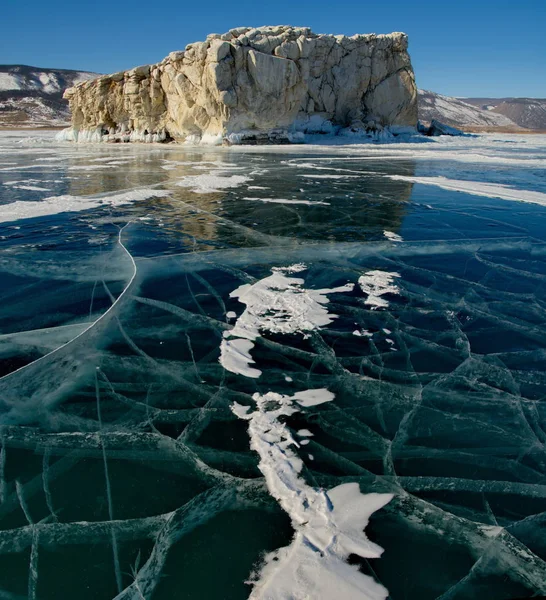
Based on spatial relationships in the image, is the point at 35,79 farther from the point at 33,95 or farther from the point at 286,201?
the point at 286,201

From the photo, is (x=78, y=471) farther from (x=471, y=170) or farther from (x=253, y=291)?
(x=471, y=170)

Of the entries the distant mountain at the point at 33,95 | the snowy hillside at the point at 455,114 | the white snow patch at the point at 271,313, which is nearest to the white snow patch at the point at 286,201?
the white snow patch at the point at 271,313

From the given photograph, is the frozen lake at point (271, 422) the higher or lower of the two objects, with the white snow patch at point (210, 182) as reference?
lower

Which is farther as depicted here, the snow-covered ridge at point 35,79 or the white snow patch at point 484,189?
the snow-covered ridge at point 35,79

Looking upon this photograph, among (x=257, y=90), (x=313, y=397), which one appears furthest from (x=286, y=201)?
(x=257, y=90)

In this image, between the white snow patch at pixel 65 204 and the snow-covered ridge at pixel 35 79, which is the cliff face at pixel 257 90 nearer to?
the white snow patch at pixel 65 204

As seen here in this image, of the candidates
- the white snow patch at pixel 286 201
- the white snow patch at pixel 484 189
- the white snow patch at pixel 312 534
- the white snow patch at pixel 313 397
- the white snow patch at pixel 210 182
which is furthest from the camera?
the white snow patch at pixel 210 182

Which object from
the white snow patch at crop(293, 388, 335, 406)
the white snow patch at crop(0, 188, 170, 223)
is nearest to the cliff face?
the white snow patch at crop(0, 188, 170, 223)

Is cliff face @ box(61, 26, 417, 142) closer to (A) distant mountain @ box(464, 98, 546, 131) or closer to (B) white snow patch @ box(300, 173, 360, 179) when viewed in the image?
(B) white snow patch @ box(300, 173, 360, 179)
